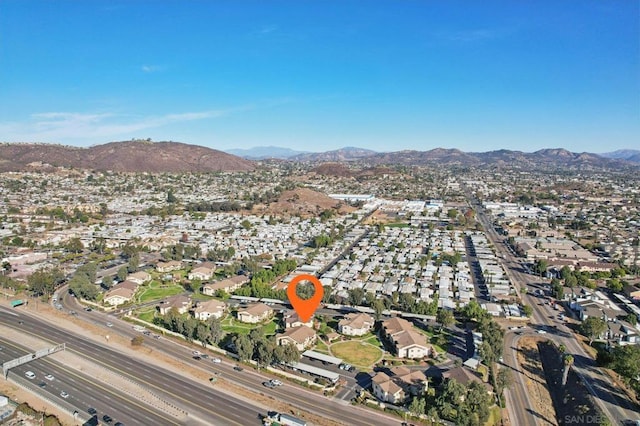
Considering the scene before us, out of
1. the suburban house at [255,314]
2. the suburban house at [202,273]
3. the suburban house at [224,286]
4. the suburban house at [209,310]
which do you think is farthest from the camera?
the suburban house at [202,273]

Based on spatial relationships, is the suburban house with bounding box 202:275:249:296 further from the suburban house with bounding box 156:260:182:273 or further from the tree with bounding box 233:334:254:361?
the tree with bounding box 233:334:254:361

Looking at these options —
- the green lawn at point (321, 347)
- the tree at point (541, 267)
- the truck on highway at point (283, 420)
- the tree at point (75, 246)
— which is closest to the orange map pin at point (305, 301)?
the green lawn at point (321, 347)

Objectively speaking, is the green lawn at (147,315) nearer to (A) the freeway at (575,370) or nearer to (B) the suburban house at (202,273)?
(B) the suburban house at (202,273)

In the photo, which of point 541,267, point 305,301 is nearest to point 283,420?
point 305,301

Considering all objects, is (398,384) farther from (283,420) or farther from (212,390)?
(212,390)

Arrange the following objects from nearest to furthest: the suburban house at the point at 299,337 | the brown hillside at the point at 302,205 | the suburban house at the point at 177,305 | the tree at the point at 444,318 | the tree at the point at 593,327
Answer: the suburban house at the point at 299,337 < the tree at the point at 593,327 < the tree at the point at 444,318 < the suburban house at the point at 177,305 < the brown hillside at the point at 302,205

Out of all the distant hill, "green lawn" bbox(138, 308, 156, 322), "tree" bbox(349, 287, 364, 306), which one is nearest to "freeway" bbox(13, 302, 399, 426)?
"green lawn" bbox(138, 308, 156, 322)
